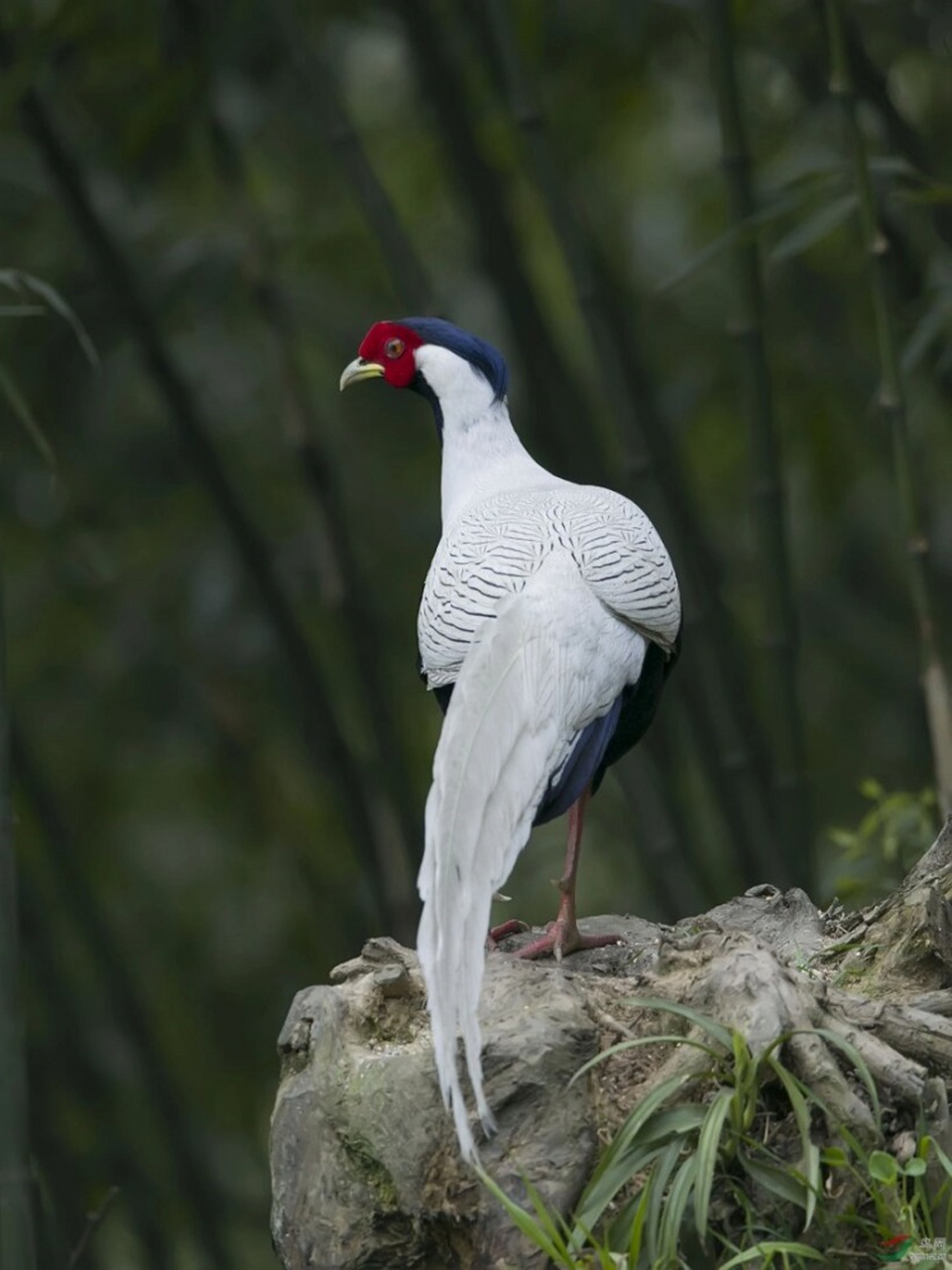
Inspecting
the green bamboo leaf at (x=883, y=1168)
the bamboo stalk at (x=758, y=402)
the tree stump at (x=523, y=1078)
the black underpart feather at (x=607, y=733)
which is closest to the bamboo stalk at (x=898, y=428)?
the bamboo stalk at (x=758, y=402)

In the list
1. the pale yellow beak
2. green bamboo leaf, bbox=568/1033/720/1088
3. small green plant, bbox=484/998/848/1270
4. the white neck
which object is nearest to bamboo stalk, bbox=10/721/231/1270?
the pale yellow beak

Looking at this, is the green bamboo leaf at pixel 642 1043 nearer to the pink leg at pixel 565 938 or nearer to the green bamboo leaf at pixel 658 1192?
the green bamboo leaf at pixel 658 1192

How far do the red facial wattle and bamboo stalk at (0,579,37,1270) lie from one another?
1.02 meters

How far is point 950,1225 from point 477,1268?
55 cm

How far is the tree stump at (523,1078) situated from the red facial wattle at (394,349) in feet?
4.66

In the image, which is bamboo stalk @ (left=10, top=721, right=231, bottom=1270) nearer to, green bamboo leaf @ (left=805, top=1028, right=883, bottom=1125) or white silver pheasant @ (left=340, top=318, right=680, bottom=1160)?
white silver pheasant @ (left=340, top=318, right=680, bottom=1160)

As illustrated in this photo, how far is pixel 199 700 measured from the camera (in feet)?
18.2

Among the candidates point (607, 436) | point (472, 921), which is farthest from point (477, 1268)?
point (607, 436)

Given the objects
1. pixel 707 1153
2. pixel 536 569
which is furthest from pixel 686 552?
pixel 707 1153

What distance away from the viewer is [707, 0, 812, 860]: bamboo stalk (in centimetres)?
392

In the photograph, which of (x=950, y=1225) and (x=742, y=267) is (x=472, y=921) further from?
(x=742, y=267)

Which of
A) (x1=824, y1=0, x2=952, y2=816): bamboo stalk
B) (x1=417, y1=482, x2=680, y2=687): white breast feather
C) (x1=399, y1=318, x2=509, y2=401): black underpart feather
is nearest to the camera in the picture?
(x1=417, y1=482, x2=680, y2=687): white breast feather

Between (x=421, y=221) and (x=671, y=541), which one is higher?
(x=421, y=221)

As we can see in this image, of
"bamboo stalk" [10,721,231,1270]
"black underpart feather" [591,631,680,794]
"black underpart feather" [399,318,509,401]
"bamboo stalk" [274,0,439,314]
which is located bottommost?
"bamboo stalk" [10,721,231,1270]
